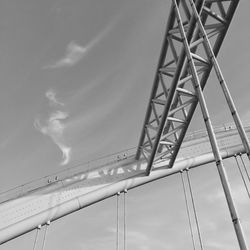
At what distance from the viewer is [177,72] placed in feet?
34.4

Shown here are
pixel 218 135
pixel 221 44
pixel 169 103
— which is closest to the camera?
pixel 221 44

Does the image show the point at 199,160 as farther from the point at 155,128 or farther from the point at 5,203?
the point at 5,203

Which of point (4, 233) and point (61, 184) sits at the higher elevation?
point (61, 184)

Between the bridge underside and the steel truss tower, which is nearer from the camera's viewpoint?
the steel truss tower

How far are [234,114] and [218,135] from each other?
1409 cm

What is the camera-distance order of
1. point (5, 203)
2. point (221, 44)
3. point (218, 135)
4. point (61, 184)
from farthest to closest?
point (218, 135), point (61, 184), point (5, 203), point (221, 44)

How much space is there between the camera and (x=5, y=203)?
13547mm

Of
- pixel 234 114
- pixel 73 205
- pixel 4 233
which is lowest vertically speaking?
pixel 234 114

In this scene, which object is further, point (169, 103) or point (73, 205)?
point (73, 205)

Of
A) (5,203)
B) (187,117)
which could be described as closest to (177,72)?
(187,117)

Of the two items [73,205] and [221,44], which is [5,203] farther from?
[221,44]

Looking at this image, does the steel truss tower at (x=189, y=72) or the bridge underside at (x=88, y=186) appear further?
the bridge underside at (x=88, y=186)

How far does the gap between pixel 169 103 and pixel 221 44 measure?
368 centimetres

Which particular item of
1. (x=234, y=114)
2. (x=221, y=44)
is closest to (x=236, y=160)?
(x=221, y=44)
